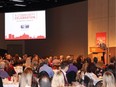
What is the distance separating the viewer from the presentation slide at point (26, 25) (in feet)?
74.2

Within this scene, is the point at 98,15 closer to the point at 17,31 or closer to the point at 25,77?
the point at 17,31

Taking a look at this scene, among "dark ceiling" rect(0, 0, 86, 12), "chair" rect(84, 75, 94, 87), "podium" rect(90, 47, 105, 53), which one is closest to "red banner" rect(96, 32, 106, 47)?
"podium" rect(90, 47, 105, 53)

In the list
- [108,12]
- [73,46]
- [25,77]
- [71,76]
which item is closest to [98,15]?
[108,12]

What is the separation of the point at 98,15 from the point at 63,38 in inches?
195

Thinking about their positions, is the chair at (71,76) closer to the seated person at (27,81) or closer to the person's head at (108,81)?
the seated person at (27,81)

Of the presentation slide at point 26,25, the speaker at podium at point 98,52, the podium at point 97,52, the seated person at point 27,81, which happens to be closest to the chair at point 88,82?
the seated person at point 27,81

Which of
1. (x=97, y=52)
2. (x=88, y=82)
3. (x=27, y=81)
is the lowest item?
(x=88, y=82)

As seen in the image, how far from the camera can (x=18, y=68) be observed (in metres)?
12.2

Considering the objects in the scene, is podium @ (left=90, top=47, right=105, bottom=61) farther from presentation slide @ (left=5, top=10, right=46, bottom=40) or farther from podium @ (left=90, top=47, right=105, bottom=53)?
presentation slide @ (left=5, top=10, right=46, bottom=40)

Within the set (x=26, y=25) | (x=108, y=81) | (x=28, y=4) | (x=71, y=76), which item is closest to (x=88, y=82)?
(x=108, y=81)

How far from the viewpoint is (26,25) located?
22938mm

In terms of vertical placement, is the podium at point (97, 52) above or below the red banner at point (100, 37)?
below

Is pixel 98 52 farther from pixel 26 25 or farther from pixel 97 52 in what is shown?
pixel 26 25

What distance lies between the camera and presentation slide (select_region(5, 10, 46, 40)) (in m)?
22.6
